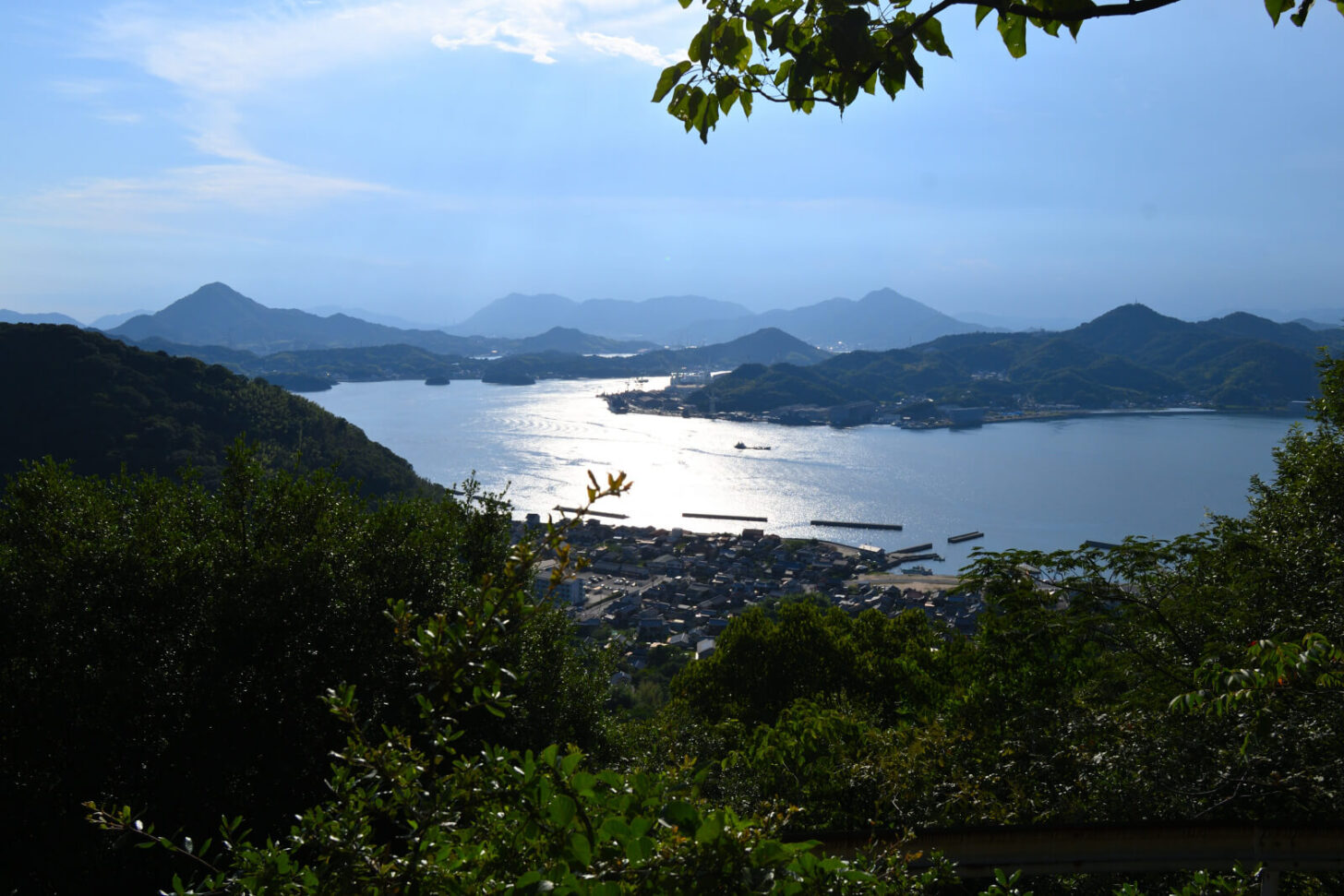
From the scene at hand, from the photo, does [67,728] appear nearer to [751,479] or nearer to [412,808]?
[412,808]

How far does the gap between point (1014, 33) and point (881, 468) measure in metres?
38.3

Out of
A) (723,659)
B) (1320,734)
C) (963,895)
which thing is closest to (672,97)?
(963,895)

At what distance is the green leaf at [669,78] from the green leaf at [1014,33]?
54 centimetres

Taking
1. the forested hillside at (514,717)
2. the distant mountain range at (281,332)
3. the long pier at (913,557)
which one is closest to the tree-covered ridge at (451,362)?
the distant mountain range at (281,332)

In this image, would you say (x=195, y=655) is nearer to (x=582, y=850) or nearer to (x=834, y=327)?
(x=582, y=850)

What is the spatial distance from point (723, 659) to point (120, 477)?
6.17 m

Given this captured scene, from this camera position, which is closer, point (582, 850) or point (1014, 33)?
point (582, 850)

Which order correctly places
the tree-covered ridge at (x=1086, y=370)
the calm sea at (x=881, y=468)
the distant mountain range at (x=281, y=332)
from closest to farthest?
the calm sea at (x=881, y=468) → the tree-covered ridge at (x=1086, y=370) → the distant mountain range at (x=281, y=332)

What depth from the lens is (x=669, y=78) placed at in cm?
137

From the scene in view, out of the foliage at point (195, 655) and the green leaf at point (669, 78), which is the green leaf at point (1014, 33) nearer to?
the green leaf at point (669, 78)

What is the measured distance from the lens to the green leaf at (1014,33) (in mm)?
1229

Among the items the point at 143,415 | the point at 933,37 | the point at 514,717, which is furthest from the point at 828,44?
the point at 143,415

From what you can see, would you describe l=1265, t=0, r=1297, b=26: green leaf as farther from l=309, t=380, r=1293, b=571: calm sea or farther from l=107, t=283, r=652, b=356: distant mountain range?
l=107, t=283, r=652, b=356: distant mountain range

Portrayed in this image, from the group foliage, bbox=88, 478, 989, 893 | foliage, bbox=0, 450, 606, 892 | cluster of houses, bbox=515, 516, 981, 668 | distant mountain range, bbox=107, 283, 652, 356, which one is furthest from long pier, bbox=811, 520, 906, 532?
distant mountain range, bbox=107, 283, 652, 356
